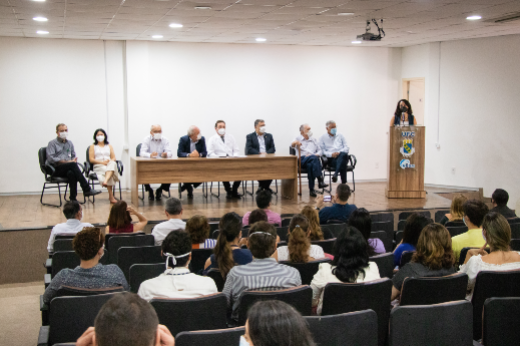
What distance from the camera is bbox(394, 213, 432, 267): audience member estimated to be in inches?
163

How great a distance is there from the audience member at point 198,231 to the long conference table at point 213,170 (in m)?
4.06

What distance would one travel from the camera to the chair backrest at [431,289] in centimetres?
309

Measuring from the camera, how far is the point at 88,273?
323cm

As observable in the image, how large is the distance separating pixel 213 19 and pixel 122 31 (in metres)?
1.89

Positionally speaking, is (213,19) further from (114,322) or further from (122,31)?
(114,322)

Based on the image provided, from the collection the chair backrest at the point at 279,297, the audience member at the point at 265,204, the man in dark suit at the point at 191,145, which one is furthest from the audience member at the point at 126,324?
the man in dark suit at the point at 191,145

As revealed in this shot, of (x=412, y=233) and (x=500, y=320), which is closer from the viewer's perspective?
(x=500, y=320)

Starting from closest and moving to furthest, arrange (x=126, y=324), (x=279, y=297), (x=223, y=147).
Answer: (x=126, y=324) < (x=279, y=297) < (x=223, y=147)

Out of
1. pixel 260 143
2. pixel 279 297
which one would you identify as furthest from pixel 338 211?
pixel 260 143

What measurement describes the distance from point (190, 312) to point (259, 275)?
1.88 ft

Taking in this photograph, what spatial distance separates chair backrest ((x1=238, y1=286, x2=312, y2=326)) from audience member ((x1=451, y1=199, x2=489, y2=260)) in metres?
1.83

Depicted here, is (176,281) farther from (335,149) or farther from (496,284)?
(335,149)

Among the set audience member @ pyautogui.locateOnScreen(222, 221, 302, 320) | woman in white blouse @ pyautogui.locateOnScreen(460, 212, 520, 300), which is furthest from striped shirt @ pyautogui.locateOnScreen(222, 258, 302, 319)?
woman in white blouse @ pyautogui.locateOnScreen(460, 212, 520, 300)

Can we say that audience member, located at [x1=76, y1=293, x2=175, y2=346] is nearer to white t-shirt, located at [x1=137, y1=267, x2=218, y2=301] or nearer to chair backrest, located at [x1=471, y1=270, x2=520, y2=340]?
white t-shirt, located at [x1=137, y1=267, x2=218, y2=301]
